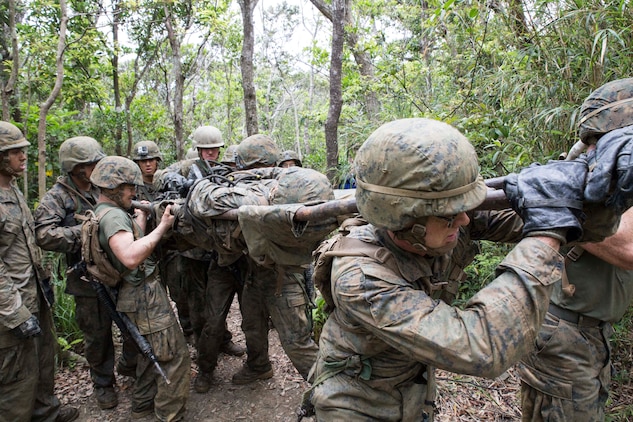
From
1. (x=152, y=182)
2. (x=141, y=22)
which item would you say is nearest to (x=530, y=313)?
(x=152, y=182)

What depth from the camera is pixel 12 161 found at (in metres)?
4.02

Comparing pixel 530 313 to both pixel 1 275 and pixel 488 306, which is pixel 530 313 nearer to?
pixel 488 306

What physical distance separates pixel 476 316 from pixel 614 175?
→ 26.2 inches

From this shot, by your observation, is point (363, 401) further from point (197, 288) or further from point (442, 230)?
point (197, 288)

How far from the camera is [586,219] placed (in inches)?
64.7

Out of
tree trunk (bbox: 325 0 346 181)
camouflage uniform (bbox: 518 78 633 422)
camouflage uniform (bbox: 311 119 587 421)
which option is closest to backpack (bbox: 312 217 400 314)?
camouflage uniform (bbox: 311 119 587 421)

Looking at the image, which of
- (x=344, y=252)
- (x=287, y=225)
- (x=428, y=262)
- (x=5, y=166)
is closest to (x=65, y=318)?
(x=5, y=166)

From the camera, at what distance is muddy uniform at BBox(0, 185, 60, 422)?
362cm

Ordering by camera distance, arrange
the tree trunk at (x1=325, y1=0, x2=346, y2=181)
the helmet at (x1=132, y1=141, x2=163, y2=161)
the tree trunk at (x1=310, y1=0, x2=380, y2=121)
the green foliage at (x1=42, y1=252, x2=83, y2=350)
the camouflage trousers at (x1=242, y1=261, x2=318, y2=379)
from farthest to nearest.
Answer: the tree trunk at (x1=310, y1=0, x2=380, y2=121) < the tree trunk at (x1=325, y1=0, x2=346, y2=181) < the helmet at (x1=132, y1=141, x2=163, y2=161) < the green foliage at (x1=42, y1=252, x2=83, y2=350) < the camouflage trousers at (x1=242, y1=261, x2=318, y2=379)

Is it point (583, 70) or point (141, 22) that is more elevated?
point (141, 22)

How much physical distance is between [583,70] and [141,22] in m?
10.5

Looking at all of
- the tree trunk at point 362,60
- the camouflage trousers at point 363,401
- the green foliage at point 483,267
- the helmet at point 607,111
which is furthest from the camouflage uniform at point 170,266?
the tree trunk at point 362,60

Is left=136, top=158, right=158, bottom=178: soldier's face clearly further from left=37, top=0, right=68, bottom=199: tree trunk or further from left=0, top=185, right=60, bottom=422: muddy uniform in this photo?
left=0, top=185, right=60, bottom=422: muddy uniform

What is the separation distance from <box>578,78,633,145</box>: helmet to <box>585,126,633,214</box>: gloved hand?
0.83 meters
